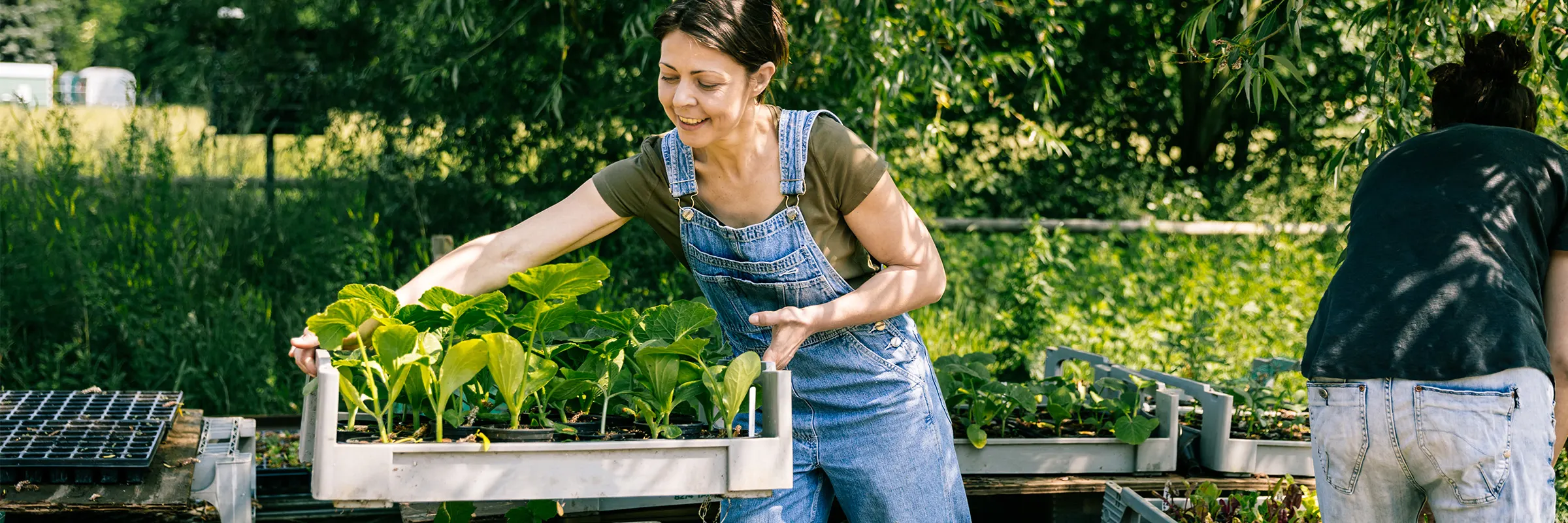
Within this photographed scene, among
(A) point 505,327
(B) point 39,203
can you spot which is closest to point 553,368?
(A) point 505,327

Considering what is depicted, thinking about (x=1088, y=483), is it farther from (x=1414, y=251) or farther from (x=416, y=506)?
(x=416, y=506)

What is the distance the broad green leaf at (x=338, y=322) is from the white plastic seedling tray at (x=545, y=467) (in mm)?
36

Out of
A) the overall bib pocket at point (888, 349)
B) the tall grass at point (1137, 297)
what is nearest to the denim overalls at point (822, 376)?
the overall bib pocket at point (888, 349)

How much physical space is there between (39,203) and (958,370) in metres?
3.97

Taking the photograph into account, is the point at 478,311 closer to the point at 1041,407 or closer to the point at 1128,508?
the point at 1128,508

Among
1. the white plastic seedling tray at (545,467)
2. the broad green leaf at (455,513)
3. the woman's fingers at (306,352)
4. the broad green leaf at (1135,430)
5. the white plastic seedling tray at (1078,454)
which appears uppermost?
the woman's fingers at (306,352)

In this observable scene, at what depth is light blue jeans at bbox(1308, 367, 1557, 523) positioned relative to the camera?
1.88m

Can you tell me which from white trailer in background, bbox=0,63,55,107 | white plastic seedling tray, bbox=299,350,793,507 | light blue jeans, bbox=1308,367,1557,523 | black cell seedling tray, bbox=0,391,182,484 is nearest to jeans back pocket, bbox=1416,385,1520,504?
light blue jeans, bbox=1308,367,1557,523

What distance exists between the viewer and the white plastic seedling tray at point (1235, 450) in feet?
10.2

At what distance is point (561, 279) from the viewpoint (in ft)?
6.04

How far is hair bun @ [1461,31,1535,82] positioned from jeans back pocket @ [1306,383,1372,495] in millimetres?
590

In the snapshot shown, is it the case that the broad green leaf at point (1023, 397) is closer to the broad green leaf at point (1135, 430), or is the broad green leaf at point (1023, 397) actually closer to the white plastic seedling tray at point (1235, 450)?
the broad green leaf at point (1135, 430)

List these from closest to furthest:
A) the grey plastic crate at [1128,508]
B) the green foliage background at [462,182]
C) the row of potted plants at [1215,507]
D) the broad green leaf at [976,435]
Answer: the grey plastic crate at [1128,508] < the row of potted plants at [1215,507] < the broad green leaf at [976,435] < the green foliage background at [462,182]

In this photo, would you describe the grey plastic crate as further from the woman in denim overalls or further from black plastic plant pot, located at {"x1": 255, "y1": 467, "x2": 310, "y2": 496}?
black plastic plant pot, located at {"x1": 255, "y1": 467, "x2": 310, "y2": 496}
